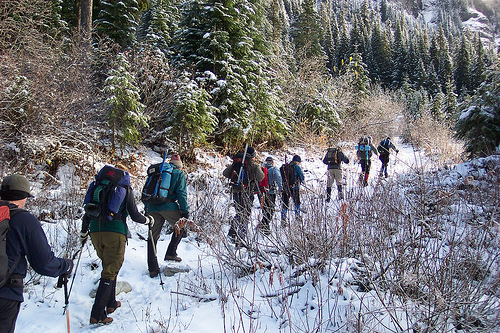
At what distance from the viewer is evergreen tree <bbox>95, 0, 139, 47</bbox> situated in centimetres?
1309

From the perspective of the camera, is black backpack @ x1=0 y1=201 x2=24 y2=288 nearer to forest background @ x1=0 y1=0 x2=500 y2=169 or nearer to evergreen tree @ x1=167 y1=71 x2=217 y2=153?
forest background @ x1=0 y1=0 x2=500 y2=169

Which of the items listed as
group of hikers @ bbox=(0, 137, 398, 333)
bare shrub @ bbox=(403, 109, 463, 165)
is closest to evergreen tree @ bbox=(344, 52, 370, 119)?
bare shrub @ bbox=(403, 109, 463, 165)

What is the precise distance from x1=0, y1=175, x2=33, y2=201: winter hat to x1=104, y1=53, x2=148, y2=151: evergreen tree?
645 cm

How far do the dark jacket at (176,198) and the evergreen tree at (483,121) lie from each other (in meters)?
7.50

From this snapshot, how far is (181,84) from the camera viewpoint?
9633 millimetres

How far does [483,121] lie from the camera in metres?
7.53

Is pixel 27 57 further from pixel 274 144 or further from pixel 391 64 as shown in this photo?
pixel 391 64

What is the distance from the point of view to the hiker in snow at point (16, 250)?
2117 mm

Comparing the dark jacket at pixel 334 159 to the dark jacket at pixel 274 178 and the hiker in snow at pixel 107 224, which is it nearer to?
the dark jacket at pixel 274 178

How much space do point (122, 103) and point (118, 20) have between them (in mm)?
7180

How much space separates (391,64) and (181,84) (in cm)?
6323

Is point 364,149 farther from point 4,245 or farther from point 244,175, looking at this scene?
point 4,245

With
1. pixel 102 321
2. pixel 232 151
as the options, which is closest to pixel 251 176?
pixel 102 321

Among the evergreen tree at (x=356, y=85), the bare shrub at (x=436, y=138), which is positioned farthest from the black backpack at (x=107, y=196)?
the evergreen tree at (x=356, y=85)
